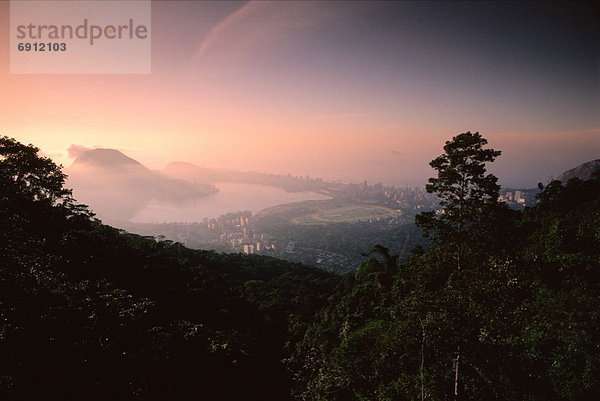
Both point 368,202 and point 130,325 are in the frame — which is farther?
point 368,202

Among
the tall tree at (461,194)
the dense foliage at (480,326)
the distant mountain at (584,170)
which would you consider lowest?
the dense foliage at (480,326)

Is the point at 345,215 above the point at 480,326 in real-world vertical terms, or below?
below

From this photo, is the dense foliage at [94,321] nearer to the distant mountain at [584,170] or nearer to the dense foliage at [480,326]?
the dense foliage at [480,326]

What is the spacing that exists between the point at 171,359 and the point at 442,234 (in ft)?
32.6

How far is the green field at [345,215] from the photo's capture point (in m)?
151

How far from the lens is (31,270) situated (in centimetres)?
718

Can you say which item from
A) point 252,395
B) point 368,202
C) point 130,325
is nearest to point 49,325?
point 130,325

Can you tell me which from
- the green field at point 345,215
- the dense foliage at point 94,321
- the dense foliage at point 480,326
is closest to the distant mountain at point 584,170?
the dense foliage at point 480,326

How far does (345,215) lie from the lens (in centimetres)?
16062

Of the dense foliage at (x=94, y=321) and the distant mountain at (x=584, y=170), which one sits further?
the distant mountain at (x=584, y=170)

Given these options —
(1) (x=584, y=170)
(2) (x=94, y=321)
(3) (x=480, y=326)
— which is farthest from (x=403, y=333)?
(1) (x=584, y=170)

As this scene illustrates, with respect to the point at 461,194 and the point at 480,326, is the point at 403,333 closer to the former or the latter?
the point at 480,326

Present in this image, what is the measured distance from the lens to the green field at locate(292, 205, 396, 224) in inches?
5960

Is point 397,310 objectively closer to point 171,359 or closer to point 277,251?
point 171,359
